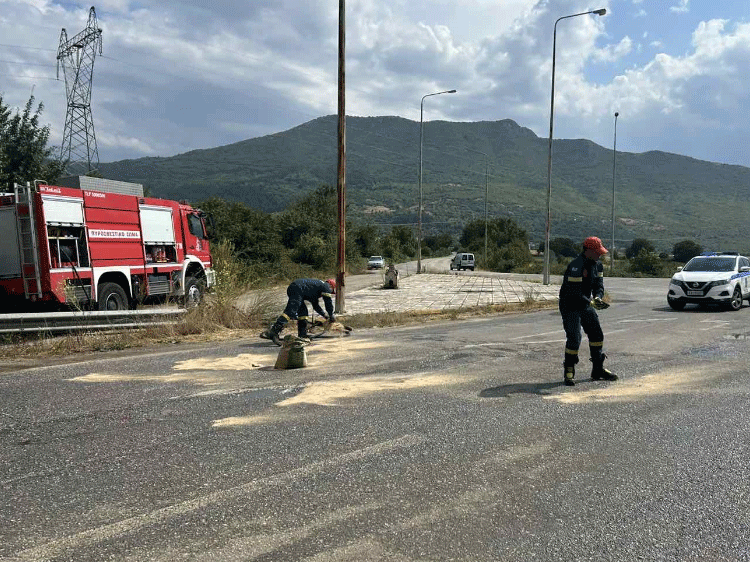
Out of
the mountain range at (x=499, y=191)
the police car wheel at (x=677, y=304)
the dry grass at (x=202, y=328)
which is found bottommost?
the police car wheel at (x=677, y=304)

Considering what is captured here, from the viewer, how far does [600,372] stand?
7.53 m

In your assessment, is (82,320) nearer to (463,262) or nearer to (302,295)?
(302,295)

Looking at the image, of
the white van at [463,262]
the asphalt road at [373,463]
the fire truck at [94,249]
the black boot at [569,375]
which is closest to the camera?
the asphalt road at [373,463]

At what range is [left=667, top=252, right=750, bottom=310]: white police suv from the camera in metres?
Answer: 16.7

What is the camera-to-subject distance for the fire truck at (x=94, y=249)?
1184cm

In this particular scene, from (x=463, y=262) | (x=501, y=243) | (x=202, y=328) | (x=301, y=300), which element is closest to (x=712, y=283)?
(x=301, y=300)

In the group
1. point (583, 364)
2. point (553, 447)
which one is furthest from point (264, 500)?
point (583, 364)

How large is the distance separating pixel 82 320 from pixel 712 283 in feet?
52.0

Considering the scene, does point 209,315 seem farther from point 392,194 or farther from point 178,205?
point 392,194

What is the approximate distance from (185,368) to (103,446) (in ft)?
11.3

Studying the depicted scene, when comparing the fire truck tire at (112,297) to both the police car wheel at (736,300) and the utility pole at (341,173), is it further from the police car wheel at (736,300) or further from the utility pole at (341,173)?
the police car wheel at (736,300)

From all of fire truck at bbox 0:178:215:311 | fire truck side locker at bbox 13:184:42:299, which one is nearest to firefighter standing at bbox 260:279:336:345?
fire truck at bbox 0:178:215:311

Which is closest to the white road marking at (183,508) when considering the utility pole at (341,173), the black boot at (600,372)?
the black boot at (600,372)

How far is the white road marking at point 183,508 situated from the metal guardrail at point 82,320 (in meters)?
7.84
